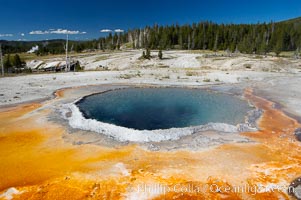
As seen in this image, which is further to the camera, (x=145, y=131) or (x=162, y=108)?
(x=162, y=108)

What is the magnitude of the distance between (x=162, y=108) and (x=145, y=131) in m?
5.40

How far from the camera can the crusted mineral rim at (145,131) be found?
33.3 ft

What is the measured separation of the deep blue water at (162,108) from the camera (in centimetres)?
1295

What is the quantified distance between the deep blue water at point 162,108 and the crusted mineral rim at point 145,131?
0.93 meters

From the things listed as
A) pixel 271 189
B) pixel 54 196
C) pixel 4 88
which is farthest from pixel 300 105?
pixel 4 88

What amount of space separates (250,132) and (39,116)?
10.1 meters

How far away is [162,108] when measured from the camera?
1580 cm

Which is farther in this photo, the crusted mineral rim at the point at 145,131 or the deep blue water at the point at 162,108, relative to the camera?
the deep blue water at the point at 162,108

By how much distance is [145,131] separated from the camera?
415 inches

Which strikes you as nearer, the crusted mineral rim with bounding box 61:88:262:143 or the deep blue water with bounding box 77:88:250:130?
the crusted mineral rim with bounding box 61:88:262:143

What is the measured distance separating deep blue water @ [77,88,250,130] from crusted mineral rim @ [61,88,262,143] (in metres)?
0.93

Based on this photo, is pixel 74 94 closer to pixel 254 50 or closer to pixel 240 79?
pixel 240 79

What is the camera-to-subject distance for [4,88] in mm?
21219

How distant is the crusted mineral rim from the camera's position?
10156 mm
